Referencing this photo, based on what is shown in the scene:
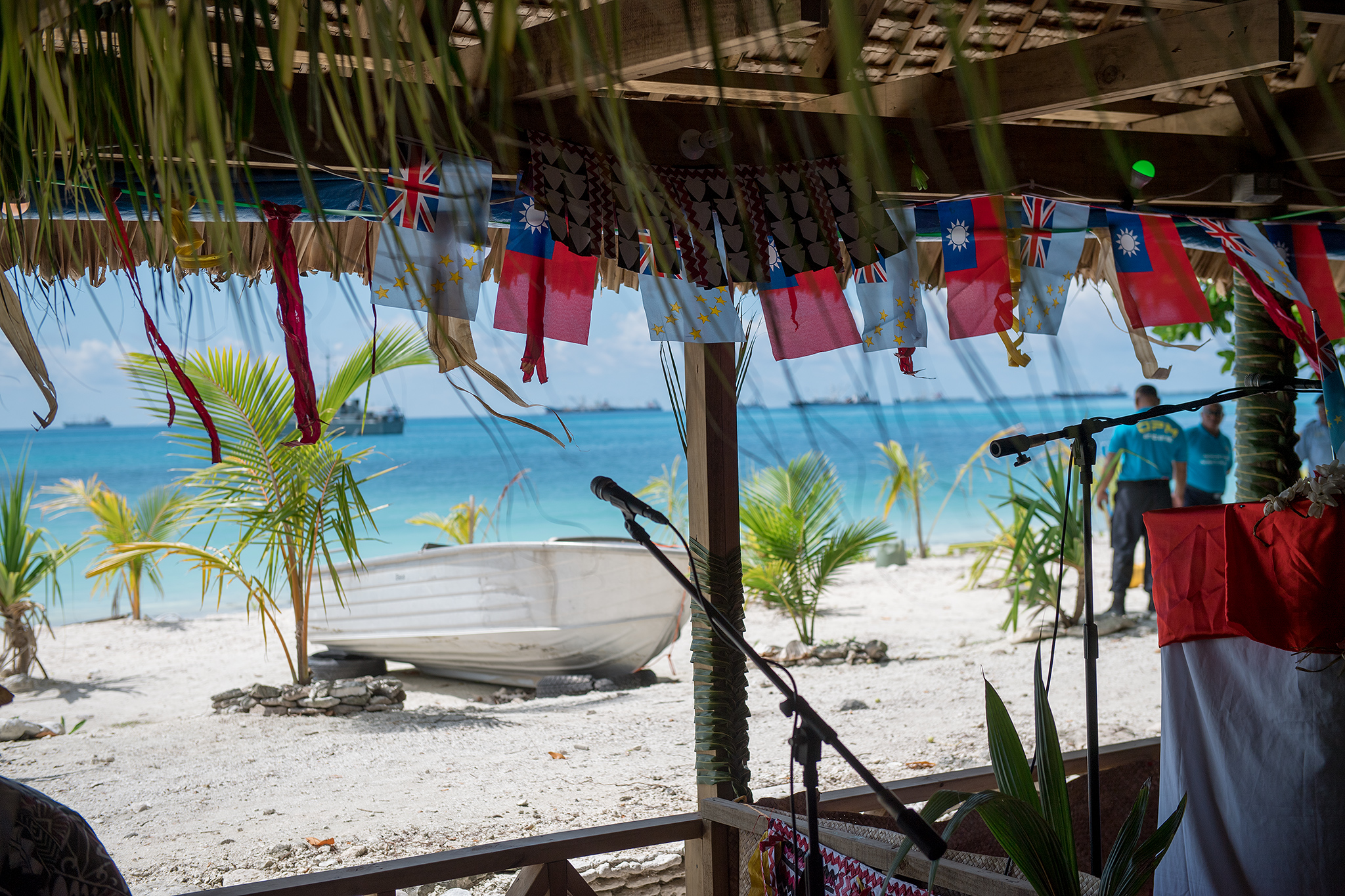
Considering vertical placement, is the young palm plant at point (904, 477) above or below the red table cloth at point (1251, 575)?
below

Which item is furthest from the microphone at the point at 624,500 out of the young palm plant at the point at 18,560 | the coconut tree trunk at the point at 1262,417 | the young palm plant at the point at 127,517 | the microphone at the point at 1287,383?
the young palm plant at the point at 127,517

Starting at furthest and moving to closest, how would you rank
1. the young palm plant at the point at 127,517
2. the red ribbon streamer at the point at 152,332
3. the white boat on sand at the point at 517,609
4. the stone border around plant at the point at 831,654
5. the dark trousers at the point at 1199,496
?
1. the young palm plant at the point at 127,517
2. the stone border around plant at the point at 831,654
3. the white boat on sand at the point at 517,609
4. the dark trousers at the point at 1199,496
5. the red ribbon streamer at the point at 152,332

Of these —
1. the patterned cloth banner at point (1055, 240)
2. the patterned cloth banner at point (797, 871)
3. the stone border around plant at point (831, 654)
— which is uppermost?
the patterned cloth banner at point (1055, 240)

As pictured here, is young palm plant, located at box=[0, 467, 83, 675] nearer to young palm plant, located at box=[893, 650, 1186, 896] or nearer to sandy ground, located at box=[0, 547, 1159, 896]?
sandy ground, located at box=[0, 547, 1159, 896]

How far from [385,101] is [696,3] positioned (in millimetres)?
1559

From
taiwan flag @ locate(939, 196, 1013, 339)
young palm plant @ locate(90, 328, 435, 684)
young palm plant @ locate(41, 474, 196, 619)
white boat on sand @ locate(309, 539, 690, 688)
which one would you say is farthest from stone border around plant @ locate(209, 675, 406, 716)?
taiwan flag @ locate(939, 196, 1013, 339)

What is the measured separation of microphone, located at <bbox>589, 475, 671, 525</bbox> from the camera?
1.53m

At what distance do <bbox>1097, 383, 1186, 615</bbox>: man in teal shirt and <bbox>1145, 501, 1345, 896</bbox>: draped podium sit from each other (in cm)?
395

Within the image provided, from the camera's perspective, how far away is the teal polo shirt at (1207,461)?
6238mm

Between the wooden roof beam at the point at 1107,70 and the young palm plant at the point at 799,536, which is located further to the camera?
the young palm plant at the point at 799,536

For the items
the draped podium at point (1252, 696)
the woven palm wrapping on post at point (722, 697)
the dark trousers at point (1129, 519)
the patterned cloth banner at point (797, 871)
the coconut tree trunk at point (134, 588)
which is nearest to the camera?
the patterned cloth banner at point (797, 871)

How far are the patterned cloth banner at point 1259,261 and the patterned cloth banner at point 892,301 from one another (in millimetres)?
972

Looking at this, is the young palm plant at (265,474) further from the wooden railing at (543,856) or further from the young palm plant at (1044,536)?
the young palm plant at (1044,536)

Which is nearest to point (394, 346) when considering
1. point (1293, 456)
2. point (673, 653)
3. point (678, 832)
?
point (678, 832)
